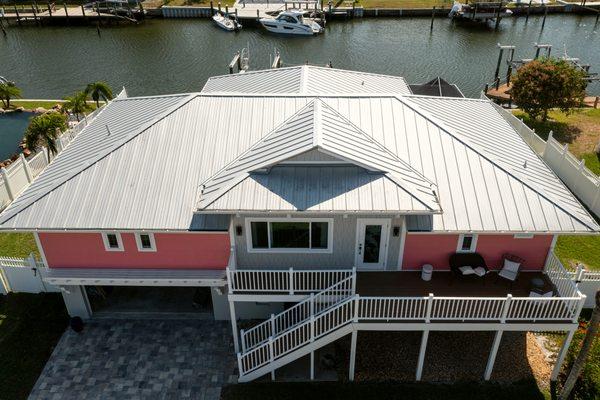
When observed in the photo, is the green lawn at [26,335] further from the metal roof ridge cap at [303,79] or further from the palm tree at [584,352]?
the palm tree at [584,352]

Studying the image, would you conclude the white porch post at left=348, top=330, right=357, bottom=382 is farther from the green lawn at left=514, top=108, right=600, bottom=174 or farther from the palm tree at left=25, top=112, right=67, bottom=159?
the palm tree at left=25, top=112, right=67, bottom=159

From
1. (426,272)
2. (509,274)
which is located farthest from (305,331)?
(509,274)

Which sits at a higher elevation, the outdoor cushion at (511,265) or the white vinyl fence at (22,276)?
the outdoor cushion at (511,265)

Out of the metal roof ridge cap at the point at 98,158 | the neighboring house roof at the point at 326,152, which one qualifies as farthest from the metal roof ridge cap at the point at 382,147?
the metal roof ridge cap at the point at 98,158

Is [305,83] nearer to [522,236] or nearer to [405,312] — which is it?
[522,236]

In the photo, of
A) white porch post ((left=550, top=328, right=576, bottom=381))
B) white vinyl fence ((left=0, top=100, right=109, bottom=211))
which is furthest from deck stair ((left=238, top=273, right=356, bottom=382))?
white vinyl fence ((left=0, top=100, right=109, bottom=211))
